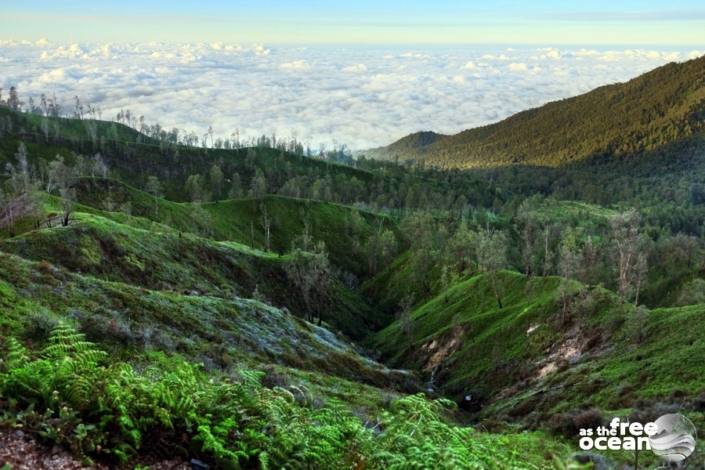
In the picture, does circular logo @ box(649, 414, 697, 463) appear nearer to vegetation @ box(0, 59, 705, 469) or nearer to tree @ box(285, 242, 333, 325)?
→ vegetation @ box(0, 59, 705, 469)

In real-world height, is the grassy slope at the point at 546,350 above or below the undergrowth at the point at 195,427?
below

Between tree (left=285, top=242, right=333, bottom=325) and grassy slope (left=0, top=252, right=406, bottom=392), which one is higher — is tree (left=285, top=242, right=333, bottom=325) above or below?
below

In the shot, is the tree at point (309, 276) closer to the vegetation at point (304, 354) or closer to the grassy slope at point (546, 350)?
the vegetation at point (304, 354)

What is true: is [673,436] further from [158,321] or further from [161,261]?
[161,261]

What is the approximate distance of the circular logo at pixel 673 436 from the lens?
13.6 m

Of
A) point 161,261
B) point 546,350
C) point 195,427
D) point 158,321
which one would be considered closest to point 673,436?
point 195,427

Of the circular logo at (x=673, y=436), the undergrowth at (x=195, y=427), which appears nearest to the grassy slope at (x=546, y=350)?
the circular logo at (x=673, y=436)

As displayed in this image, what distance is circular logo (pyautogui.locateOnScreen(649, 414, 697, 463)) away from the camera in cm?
1358

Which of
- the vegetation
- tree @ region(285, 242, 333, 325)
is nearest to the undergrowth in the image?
the vegetation

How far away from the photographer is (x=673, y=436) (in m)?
13.7

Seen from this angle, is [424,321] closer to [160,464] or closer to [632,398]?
[632,398]

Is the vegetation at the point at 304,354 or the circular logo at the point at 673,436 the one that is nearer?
the vegetation at the point at 304,354

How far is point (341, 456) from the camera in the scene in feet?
43.4

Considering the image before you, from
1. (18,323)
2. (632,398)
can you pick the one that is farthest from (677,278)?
(18,323)
